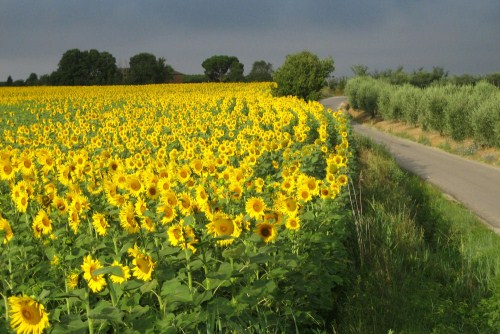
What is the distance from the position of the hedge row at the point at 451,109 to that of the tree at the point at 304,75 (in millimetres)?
3800

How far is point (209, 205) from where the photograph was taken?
12.2 feet

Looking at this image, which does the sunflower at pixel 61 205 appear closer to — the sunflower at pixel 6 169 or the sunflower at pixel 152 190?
the sunflower at pixel 152 190

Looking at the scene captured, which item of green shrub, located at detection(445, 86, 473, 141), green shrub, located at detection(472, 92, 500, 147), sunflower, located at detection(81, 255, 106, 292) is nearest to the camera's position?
sunflower, located at detection(81, 255, 106, 292)

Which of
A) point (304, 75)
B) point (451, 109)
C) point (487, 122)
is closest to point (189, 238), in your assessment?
point (487, 122)

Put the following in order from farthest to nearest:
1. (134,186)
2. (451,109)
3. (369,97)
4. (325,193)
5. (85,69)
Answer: (85,69), (369,97), (451,109), (325,193), (134,186)

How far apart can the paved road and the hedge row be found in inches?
54.9

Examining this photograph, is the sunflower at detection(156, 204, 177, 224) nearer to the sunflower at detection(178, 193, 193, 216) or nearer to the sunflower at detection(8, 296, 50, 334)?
the sunflower at detection(178, 193, 193, 216)

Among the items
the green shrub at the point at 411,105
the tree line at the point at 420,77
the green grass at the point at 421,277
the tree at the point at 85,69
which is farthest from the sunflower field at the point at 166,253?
the tree at the point at 85,69

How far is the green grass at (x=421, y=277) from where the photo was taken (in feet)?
18.0

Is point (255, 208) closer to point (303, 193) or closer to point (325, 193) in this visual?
point (303, 193)

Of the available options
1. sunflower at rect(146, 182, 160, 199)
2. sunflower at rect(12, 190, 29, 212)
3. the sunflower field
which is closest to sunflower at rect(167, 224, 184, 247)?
the sunflower field

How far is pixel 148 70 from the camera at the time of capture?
6994 centimetres

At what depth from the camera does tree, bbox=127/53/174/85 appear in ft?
227

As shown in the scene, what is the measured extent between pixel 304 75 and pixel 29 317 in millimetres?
27877
